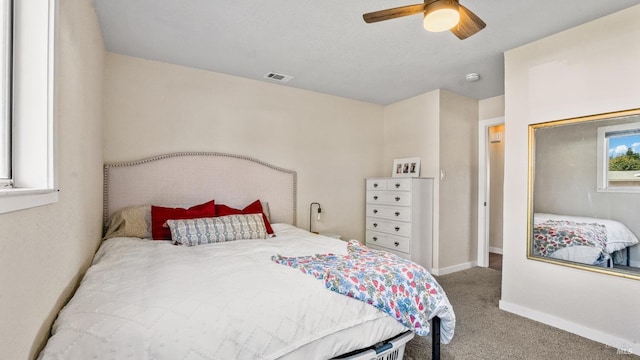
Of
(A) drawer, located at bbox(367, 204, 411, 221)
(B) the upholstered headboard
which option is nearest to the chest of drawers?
(A) drawer, located at bbox(367, 204, 411, 221)

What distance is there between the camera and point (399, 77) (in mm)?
3467

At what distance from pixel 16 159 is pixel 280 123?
2904 millimetres

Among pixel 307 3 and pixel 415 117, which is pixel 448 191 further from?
pixel 307 3

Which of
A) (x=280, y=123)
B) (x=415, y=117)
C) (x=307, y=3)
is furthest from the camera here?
(x=415, y=117)

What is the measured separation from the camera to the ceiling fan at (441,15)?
1.58 meters

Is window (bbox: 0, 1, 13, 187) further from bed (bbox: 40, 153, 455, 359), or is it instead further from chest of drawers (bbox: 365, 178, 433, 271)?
chest of drawers (bbox: 365, 178, 433, 271)

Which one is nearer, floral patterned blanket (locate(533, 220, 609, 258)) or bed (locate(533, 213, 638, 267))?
bed (locate(533, 213, 638, 267))

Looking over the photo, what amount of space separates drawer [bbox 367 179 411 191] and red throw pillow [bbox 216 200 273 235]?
166 cm

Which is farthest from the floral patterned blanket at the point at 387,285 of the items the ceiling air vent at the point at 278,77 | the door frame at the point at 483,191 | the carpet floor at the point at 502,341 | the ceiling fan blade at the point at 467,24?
the door frame at the point at 483,191

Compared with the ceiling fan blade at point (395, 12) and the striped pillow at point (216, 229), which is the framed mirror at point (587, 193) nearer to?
the ceiling fan blade at point (395, 12)

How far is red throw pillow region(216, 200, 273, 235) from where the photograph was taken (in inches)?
119

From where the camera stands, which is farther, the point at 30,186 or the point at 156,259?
the point at 156,259

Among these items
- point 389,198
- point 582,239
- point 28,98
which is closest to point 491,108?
point 389,198

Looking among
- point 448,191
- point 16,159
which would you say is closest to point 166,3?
point 16,159
